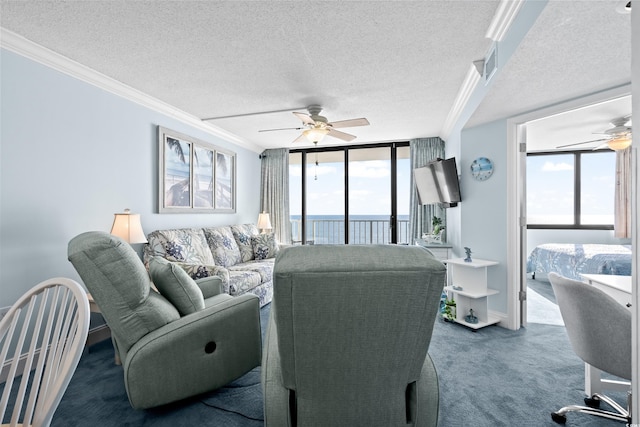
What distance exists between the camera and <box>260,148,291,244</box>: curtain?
5750 mm

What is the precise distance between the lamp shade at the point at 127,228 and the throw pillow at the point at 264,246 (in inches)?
79.3

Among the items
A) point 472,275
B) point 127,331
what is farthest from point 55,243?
point 472,275

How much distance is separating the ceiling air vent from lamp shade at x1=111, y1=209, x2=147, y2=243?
126 inches

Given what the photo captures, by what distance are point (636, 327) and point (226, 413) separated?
1.90m

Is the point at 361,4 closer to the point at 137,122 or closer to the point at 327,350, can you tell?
the point at 327,350

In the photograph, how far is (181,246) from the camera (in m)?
3.41

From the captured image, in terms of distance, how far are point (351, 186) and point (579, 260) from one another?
3572 mm

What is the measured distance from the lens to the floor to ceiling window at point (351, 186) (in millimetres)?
5441

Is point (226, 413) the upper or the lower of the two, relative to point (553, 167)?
lower

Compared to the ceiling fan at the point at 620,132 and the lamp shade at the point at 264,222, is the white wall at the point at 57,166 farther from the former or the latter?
the ceiling fan at the point at 620,132

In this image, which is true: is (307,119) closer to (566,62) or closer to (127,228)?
(127,228)

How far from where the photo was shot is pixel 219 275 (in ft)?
9.57

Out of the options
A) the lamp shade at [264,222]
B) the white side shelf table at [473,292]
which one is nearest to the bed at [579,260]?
the white side shelf table at [473,292]

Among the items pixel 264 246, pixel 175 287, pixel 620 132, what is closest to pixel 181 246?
pixel 264 246
